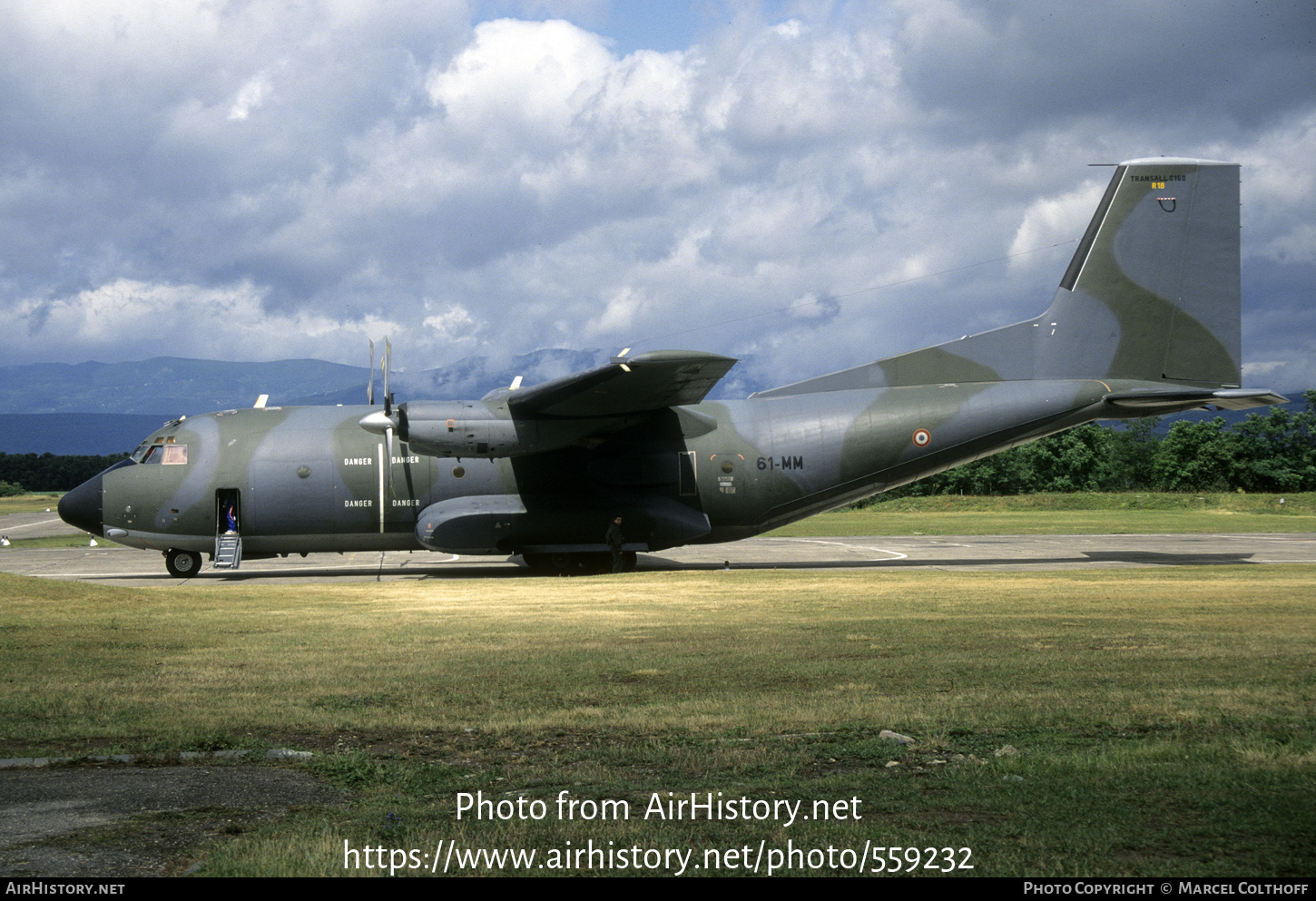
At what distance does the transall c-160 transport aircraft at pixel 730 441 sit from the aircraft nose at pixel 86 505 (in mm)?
48

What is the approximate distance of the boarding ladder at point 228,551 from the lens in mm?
22109

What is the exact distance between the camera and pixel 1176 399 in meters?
23.0

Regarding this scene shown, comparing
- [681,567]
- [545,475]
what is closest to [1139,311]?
[681,567]

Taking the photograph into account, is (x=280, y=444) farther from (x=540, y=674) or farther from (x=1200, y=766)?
(x=1200, y=766)

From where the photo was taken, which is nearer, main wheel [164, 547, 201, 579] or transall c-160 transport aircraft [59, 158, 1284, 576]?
transall c-160 transport aircraft [59, 158, 1284, 576]

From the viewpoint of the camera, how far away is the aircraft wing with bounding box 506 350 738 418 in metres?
19.2

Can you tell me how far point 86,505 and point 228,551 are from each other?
3.63 metres

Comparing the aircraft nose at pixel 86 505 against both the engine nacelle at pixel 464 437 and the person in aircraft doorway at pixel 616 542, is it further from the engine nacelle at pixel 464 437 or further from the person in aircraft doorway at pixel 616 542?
the person in aircraft doorway at pixel 616 542

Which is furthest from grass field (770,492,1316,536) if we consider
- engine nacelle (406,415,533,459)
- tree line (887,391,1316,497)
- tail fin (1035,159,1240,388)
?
engine nacelle (406,415,533,459)

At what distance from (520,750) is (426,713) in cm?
143

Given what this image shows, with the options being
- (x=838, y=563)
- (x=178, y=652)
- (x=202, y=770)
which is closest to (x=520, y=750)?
(x=202, y=770)

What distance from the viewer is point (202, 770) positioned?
583cm

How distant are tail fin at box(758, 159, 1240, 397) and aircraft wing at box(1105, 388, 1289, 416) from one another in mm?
702

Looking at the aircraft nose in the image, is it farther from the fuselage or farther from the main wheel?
the main wheel
